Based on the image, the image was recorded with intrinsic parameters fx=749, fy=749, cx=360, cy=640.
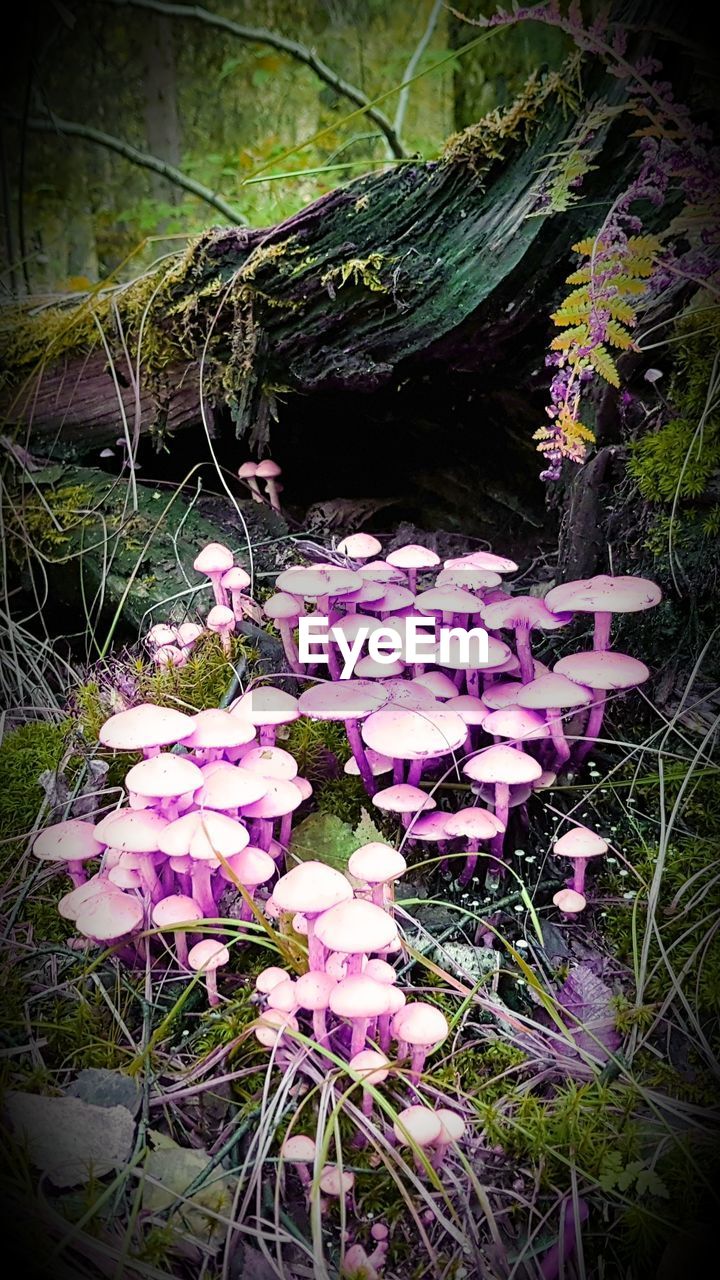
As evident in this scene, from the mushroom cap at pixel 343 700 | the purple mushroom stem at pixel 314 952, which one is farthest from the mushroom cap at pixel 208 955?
the mushroom cap at pixel 343 700

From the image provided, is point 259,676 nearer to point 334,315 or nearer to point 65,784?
point 65,784

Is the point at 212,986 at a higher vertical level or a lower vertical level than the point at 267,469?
lower

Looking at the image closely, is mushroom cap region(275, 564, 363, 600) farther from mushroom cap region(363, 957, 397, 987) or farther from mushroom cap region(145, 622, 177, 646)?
mushroom cap region(363, 957, 397, 987)

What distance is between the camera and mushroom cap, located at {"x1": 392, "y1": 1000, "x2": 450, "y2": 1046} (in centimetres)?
168

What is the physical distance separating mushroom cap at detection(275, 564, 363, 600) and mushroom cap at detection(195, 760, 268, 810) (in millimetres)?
651

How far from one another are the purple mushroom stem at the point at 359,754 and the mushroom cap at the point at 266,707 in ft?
0.58

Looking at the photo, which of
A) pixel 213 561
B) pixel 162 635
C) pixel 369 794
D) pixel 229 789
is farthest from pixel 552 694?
pixel 162 635

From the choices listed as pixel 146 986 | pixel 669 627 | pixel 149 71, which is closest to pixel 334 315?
pixel 669 627

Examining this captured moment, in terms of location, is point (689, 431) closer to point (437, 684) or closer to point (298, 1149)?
point (437, 684)

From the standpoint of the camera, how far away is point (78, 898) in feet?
6.48

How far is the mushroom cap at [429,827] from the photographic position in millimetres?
2232

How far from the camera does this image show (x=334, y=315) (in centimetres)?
320

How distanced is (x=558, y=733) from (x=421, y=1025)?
987mm

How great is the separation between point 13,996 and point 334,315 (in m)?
2.76
